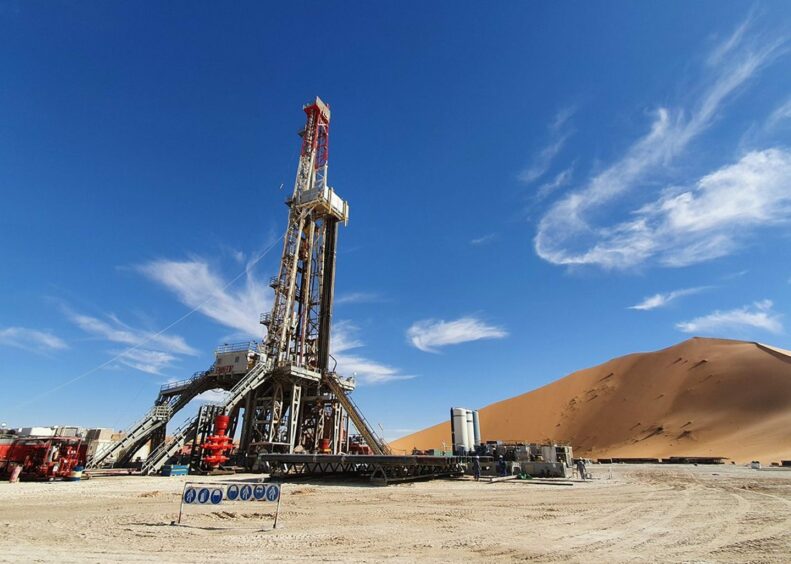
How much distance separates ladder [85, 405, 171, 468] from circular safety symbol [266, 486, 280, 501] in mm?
23860

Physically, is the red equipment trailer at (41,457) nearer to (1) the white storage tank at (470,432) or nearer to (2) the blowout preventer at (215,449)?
(2) the blowout preventer at (215,449)

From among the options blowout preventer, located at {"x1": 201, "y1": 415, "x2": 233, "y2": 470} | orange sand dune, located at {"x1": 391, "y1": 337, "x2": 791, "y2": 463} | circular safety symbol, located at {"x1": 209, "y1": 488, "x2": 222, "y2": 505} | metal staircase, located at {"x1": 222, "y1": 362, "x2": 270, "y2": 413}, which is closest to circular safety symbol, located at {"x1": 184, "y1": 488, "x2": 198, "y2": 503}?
circular safety symbol, located at {"x1": 209, "y1": 488, "x2": 222, "y2": 505}

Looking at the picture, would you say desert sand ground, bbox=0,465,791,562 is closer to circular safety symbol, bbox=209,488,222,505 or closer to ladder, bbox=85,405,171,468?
circular safety symbol, bbox=209,488,222,505

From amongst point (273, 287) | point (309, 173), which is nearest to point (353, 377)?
point (273, 287)

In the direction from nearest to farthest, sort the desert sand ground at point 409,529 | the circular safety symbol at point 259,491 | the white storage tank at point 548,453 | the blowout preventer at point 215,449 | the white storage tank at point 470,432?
the desert sand ground at point 409,529 → the circular safety symbol at point 259,491 → the blowout preventer at point 215,449 → the white storage tank at point 548,453 → the white storage tank at point 470,432

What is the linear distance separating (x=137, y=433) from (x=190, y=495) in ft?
82.4

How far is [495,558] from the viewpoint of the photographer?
22.0 ft

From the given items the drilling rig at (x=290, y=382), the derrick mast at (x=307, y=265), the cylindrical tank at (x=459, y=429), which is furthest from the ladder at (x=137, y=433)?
the cylindrical tank at (x=459, y=429)

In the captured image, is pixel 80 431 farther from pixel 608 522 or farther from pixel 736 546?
Result: pixel 736 546

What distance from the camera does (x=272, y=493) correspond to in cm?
918

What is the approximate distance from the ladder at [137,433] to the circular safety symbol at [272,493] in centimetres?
2386

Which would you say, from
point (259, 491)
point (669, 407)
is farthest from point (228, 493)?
point (669, 407)

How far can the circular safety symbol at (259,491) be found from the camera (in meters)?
9.22

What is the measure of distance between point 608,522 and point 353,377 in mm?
29656
